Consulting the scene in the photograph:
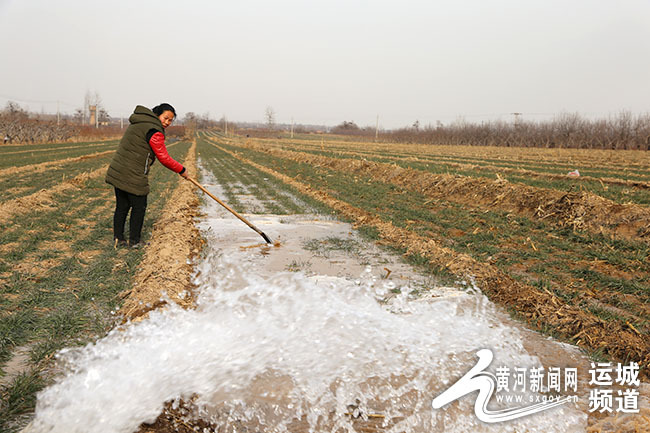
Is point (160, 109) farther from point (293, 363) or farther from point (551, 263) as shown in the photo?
point (551, 263)

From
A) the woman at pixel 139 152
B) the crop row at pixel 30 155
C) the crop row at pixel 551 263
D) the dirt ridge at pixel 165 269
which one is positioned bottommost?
the dirt ridge at pixel 165 269

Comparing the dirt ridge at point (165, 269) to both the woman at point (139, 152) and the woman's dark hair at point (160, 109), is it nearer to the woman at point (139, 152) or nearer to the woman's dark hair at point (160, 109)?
the woman at point (139, 152)

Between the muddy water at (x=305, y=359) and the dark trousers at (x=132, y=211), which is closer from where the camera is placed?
the muddy water at (x=305, y=359)

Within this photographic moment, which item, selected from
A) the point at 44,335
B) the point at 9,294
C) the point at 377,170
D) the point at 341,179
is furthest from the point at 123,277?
the point at 377,170

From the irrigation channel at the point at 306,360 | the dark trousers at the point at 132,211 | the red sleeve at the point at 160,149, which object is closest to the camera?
the irrigation channel at the point at 306,360

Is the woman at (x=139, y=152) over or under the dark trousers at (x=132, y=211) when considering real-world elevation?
over

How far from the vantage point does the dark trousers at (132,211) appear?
5957 millimetres

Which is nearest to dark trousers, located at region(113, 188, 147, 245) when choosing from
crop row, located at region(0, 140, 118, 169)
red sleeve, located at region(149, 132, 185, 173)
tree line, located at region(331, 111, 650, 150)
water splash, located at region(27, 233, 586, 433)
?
red sleeve, located at region(149, 132, 185, 173)

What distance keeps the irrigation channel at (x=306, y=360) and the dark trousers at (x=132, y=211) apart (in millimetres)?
1523

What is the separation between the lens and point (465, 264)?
547 cm

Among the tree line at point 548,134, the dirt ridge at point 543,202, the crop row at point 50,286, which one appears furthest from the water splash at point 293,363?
the tree line at point 548,134

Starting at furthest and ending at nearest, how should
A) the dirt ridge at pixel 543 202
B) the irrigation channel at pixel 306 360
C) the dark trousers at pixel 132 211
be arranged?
the dirt ridge at pixel 543 202, the dark trousers at pixel 132 211, the irrigation channel at pixel 306 360

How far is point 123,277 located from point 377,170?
537 inches

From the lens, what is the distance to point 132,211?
6047mm
